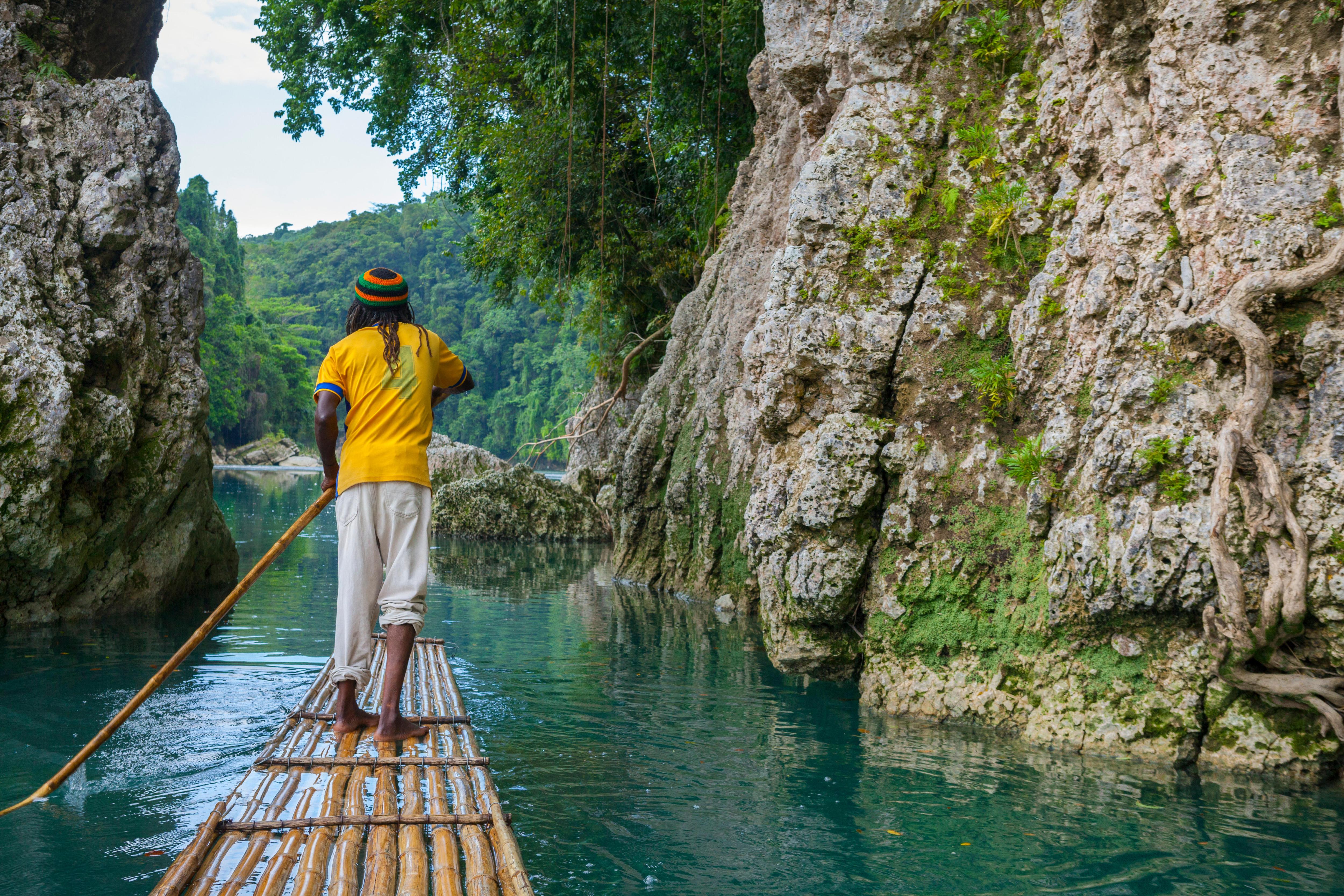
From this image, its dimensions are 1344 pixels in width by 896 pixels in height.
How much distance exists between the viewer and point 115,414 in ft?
26.6

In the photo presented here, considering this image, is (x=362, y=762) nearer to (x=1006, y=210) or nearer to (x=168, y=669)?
(x=168, y=669)

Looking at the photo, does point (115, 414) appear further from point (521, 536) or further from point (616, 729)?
point (521, 536)

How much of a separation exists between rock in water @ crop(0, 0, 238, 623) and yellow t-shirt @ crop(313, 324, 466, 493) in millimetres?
4586

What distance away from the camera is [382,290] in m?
4.55

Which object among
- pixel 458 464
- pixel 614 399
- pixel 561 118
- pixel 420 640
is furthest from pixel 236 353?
pixel 420 640

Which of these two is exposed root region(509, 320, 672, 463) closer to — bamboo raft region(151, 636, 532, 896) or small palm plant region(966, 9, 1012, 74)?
small palm plant region(966, 9, 1012, 74)

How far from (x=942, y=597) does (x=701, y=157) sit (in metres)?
11.7

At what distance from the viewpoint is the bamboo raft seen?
2889 mm

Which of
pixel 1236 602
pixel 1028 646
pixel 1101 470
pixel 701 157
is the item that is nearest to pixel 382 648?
pixel 1028 646

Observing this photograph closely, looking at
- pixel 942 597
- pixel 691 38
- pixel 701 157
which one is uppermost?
pixel 691 38

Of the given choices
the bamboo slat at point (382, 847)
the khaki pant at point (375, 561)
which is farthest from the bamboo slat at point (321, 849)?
the khaki pant at point (375, 561)

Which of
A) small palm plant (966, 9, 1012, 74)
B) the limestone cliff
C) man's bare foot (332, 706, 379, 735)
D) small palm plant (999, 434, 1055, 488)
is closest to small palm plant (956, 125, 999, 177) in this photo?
the limestone cliff

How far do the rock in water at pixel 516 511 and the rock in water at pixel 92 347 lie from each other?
30.9 ft

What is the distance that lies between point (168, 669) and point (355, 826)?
4.39ft
